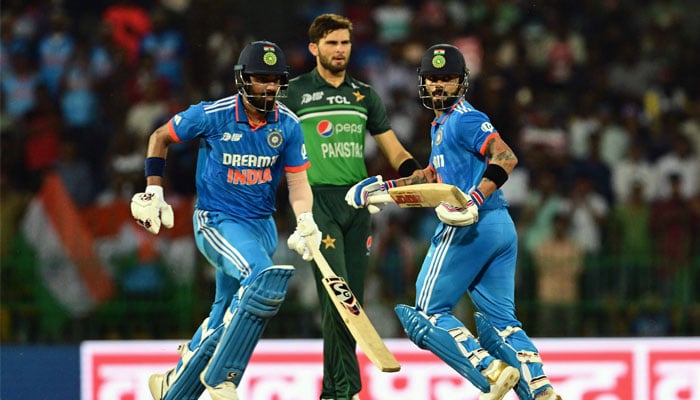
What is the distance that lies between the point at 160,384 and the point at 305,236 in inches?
49.2

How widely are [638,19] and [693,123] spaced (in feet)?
6.72

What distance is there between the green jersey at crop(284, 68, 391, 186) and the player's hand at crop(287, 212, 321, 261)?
84cm

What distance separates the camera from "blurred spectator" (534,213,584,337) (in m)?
11.5

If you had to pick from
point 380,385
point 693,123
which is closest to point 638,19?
point 693,123

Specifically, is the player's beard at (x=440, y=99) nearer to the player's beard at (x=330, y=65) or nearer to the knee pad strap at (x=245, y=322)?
the player's beard at (x=330, y=65)

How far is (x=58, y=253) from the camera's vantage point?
1141 cm

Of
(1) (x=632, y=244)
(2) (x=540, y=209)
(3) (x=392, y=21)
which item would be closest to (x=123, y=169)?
(3) (x=392, y=21)

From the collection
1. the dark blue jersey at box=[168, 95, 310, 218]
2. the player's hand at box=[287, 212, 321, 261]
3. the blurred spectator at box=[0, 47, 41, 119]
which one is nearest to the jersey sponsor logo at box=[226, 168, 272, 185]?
the dark blue jersey at box=[168, 95, 310, 218]

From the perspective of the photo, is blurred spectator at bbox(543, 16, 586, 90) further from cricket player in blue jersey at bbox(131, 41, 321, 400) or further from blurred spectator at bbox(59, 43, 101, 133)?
cricket player in blue jersey at bbox(131, 41, 321, 400)

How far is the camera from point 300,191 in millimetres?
7965

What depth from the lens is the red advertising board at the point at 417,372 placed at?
9.25 m

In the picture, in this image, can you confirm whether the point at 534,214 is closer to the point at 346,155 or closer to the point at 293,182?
the point at 346,155

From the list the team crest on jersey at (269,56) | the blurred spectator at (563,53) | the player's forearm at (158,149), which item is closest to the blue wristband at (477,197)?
the team crest on jersey at (269,56)

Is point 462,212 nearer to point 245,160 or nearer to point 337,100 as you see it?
point 245,160
